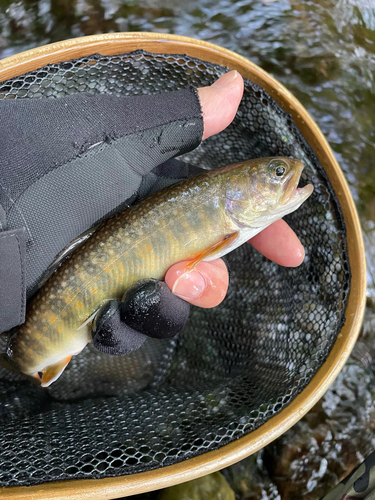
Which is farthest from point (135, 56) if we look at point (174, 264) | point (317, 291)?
point (317, 291)

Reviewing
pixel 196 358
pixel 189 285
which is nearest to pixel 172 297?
pixel 189 285

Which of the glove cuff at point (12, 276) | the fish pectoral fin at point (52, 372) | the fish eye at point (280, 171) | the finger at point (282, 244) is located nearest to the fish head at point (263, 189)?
the fish eye at point (280, 171)

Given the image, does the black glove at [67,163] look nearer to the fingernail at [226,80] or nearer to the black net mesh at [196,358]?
the fingernail at [226,80]

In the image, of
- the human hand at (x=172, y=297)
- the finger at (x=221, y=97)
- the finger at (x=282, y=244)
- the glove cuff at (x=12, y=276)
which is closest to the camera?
the glove cuff at (x=12, y=276)

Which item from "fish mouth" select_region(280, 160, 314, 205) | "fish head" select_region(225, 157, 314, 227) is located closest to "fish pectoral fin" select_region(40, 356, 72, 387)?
"fish head" select_region(225, 157, 314, 227)

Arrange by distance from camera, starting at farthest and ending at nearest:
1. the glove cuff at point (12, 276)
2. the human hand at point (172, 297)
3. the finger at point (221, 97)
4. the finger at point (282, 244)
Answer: the finger at point (282, 244)
the finger at point (221, 97)
the human hand at point (172, 297)
the glove cuff at point (12, 276)

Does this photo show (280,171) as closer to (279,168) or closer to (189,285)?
(279,168)
